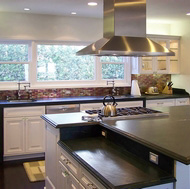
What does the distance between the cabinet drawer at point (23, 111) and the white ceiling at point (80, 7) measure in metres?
1.68

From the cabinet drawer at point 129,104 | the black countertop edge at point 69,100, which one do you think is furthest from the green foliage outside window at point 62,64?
the cabinet drawer at point 129,104

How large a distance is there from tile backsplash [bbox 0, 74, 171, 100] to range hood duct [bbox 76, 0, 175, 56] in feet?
8.57

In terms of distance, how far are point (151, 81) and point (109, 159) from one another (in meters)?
4.52

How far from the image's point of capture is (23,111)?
16.1 ft

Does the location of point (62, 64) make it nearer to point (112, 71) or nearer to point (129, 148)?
point (112, 71)

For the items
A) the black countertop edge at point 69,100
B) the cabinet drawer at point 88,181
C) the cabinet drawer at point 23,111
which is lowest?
the cabinet drawer at point 88,181

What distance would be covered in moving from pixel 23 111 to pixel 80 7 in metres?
1.97

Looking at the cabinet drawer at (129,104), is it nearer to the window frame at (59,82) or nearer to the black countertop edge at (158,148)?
the window frame at (59,82)

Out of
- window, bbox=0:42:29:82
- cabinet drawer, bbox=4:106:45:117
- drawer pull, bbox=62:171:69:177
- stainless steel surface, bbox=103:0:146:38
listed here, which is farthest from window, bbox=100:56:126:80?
drawer pull, bbox=62:171:69:177

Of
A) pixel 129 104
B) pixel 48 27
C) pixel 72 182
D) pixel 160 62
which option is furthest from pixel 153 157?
pixel 160 62

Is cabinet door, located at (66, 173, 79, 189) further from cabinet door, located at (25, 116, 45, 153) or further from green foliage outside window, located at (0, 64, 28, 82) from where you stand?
green foliage outside window, located at (0, 64, 28, 82)

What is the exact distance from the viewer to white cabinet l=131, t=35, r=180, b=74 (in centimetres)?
620

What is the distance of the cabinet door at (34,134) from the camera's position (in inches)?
196

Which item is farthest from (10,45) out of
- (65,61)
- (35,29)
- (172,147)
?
(172,147)
